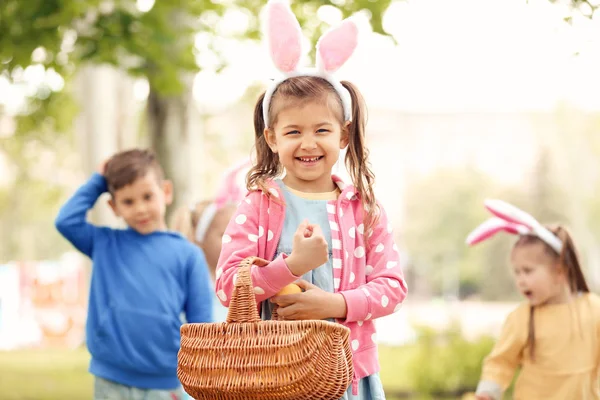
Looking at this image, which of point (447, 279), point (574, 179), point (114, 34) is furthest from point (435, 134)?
point (114, 34)

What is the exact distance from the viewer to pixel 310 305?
3074 millimetres

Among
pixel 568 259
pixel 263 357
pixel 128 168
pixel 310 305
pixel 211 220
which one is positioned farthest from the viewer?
pixel 211 220

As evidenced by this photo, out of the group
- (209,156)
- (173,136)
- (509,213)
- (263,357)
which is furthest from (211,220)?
(209,156)

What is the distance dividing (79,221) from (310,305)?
237 centimetres

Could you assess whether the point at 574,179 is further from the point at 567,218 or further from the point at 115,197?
the point at 115,197

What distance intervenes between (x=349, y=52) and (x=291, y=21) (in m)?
0.23

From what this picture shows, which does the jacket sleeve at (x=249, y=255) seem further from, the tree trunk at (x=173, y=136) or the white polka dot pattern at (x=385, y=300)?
the tree trunk at (x=173, y=136)

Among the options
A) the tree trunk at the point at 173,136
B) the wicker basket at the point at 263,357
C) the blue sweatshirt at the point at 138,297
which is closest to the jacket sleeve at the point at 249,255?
the wicker basket at the point at 263,357

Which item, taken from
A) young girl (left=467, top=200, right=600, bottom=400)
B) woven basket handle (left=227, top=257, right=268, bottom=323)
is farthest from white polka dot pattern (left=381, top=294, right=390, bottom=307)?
young girl (left=467, top=200, right=600, bottom=400)

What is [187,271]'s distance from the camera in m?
5.00

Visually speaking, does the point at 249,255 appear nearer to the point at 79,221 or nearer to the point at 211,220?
the point at 79,221

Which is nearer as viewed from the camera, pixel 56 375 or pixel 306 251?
pixel 306 251

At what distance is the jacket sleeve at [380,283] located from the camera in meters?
3.15

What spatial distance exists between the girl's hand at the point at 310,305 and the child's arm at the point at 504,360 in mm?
2253
